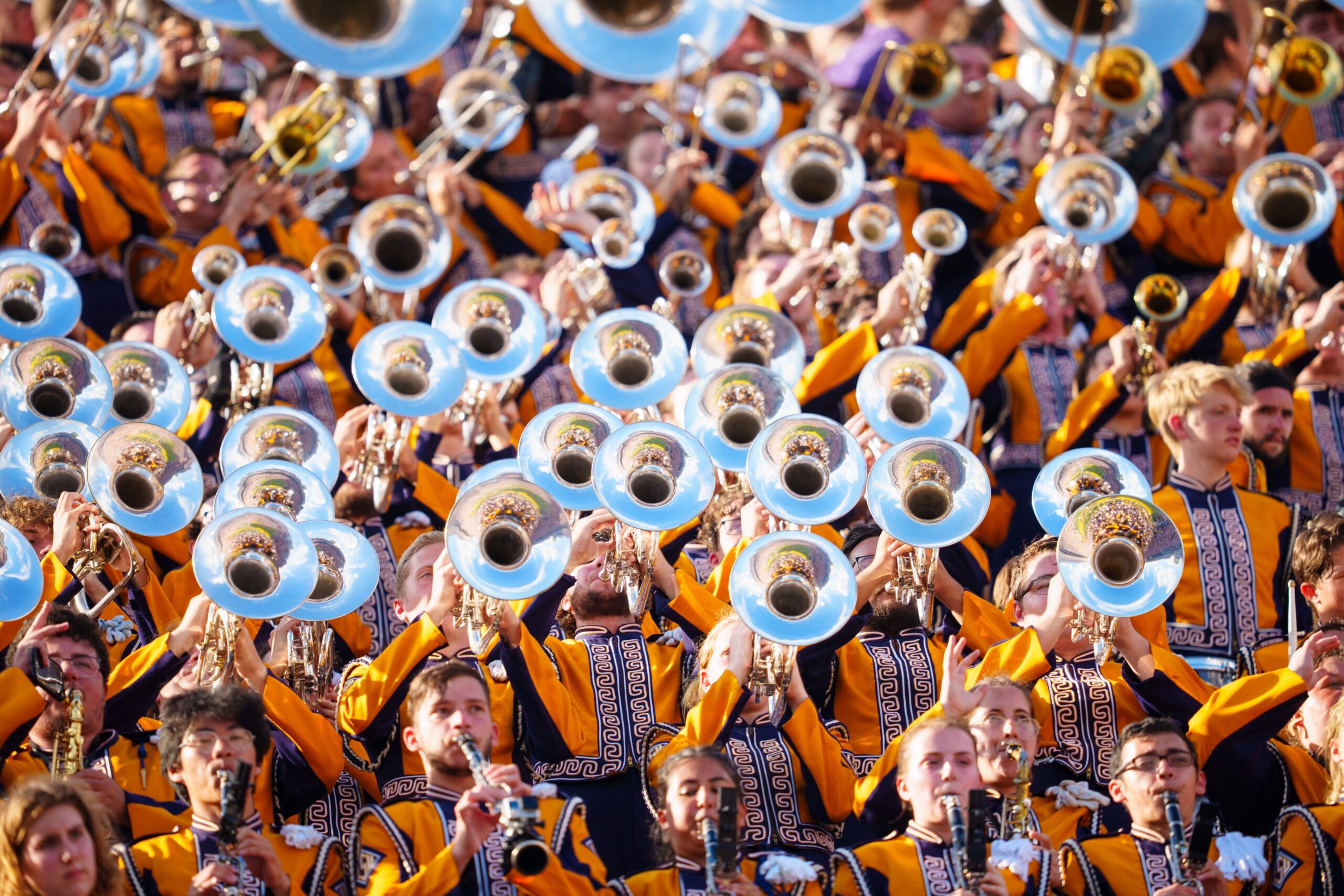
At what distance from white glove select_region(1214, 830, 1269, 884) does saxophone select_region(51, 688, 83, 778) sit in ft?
10.1

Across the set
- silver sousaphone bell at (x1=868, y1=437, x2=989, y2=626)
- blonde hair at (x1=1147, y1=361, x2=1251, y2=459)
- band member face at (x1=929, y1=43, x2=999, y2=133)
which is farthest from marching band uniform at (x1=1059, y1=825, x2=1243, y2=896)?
band member face at (x1=929, y1=43, x2=999, y2=133)

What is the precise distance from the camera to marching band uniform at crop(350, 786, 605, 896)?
17.1 ft

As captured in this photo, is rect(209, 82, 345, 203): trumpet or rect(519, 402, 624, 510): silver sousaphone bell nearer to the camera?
rect(519, 402, 624, 510): silver sousaphone bell

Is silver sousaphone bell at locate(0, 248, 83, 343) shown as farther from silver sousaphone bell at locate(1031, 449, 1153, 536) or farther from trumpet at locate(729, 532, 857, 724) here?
silver sousaphone bell at locate(1031, 449, 1153, 536)

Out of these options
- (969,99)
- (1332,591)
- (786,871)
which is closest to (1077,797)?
(786,871)

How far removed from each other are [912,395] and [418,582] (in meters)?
1.93

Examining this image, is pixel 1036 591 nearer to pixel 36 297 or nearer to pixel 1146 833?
pixel 1146 833

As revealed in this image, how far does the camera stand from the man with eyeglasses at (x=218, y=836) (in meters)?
5.11

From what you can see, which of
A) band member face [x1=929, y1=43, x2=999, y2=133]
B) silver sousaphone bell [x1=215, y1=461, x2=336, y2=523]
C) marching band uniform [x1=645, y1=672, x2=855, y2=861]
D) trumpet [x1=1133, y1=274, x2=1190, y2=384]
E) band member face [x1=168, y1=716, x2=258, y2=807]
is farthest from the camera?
band member face [x1=929, y1=43, x2=999, y2=133]

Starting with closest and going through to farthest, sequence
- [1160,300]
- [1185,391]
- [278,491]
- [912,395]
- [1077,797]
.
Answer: [1077,797], [278,491], [912,395], [1185,391], [1160,300]

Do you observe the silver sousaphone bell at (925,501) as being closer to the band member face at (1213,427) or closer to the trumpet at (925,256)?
the band member face at (1213,427)

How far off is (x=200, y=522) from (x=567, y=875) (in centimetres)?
224

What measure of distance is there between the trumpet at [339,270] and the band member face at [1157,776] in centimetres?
393

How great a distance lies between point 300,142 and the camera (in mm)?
8656
